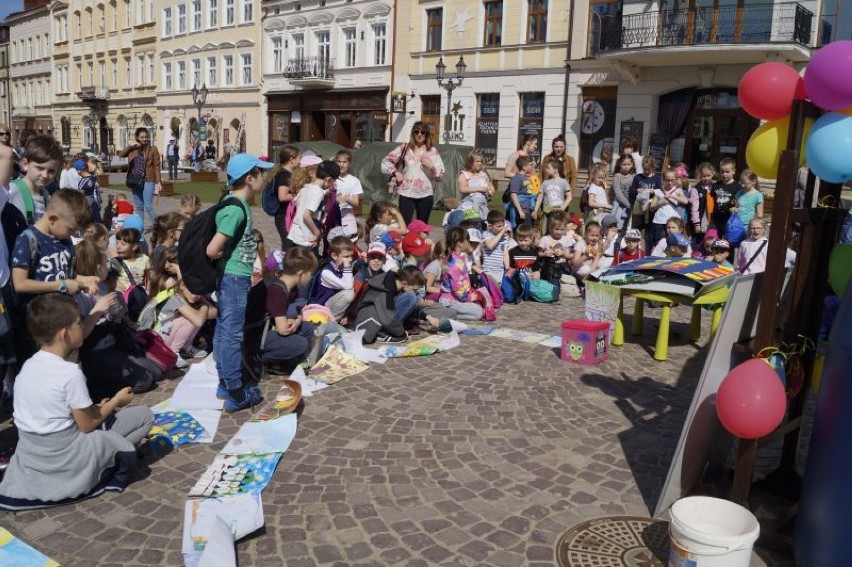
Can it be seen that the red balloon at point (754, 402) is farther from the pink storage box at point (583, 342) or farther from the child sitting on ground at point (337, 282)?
the child sitting on ground at point (337, 282)

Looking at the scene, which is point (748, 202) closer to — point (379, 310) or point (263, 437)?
point (379, 310)

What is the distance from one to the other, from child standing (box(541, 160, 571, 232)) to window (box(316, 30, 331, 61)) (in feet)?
84.5

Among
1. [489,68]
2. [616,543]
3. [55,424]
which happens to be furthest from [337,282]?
[489,68]

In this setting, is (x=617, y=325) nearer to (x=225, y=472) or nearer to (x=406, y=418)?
(x=406, y=418)

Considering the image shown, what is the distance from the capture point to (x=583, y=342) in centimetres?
632

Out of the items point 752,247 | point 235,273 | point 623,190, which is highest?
point 623,190

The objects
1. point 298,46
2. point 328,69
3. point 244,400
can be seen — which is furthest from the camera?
point 298,46

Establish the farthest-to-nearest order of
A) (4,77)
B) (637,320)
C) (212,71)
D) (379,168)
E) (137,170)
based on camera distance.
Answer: (4,77)
(212,71)
(379,168)
(137,170)
(637,320)

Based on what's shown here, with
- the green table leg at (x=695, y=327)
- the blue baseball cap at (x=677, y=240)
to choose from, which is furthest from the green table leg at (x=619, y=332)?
the blue baseball cap at (x=677, y=240)

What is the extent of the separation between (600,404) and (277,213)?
467cm

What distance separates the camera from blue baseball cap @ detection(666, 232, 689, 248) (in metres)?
9.35

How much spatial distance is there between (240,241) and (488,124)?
24268 mm

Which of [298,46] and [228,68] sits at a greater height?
[298,46]

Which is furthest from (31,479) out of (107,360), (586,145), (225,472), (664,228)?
(586,145)
